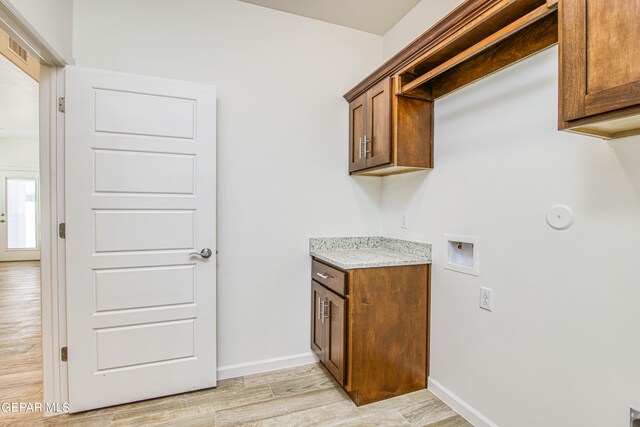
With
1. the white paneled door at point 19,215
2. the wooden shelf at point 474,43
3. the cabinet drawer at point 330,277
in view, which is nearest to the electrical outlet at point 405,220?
the cabinet drawer at point 330,277

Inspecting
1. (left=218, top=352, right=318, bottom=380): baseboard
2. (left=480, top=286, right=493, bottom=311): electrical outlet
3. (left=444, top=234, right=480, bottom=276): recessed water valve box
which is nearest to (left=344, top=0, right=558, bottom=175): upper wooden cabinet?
(left=444, top=234, right=480, bottom=276): recessed water valve box

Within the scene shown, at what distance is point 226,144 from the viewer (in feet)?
7.38

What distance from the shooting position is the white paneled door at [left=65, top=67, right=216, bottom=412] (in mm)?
1842

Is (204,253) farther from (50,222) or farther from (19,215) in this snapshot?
(19,215)

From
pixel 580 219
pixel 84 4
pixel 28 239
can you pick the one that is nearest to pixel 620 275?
pixel 580 219

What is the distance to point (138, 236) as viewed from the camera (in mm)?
1946

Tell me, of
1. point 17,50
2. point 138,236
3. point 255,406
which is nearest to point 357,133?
point 138,236

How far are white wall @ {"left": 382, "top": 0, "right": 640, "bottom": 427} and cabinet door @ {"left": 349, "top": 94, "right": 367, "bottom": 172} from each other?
1.80 ft

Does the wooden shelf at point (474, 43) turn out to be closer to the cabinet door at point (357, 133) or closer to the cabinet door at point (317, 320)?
the cabinet door at point (357, 133)

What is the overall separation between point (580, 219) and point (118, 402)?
8.99 ft

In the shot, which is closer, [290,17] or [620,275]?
[620,275]

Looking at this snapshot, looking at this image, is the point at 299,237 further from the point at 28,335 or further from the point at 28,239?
the point at 28,239

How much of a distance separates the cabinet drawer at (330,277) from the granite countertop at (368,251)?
0.19 ft

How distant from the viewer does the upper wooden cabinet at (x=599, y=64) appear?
0.87 meters
